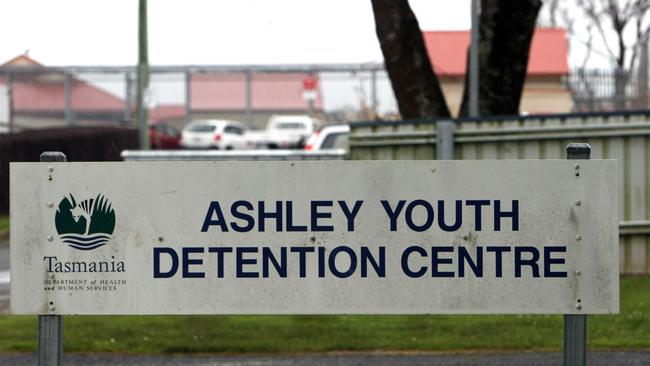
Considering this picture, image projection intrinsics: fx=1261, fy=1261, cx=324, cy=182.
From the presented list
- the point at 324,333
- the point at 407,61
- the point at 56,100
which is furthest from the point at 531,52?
the point at 324,333

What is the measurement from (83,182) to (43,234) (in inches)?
11.2

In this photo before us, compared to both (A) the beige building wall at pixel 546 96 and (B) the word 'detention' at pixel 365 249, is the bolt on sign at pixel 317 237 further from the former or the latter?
(A) the beige building wall at pixel 546 96

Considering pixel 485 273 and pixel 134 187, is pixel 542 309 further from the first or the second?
pixel 134 187

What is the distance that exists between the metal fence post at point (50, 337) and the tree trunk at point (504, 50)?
8.83 m

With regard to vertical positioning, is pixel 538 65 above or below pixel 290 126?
above

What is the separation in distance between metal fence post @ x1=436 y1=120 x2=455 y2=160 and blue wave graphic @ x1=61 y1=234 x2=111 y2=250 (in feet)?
26.1

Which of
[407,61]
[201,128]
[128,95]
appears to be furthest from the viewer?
[201,128]

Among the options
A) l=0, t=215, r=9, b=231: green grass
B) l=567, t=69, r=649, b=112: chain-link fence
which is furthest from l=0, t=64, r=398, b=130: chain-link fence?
l=0, t=215, r=9, b=231: green grass

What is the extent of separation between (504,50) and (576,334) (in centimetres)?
862

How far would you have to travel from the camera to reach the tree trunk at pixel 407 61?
13180 mm

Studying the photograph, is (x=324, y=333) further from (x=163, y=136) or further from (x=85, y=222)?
(x=163, y=136)

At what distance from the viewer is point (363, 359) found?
8.73m

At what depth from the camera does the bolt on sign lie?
18.0ft

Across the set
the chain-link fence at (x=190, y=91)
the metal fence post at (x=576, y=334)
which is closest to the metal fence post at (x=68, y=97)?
the chain-link fence at (x=190, y=91)
